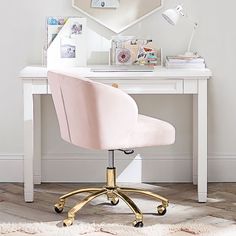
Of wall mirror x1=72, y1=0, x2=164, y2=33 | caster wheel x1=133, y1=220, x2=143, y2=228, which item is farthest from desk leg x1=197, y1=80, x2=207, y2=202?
wall mirror x1=72, y1=0, x2=164, y2=33

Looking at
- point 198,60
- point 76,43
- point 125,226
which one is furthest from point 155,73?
point 125,226

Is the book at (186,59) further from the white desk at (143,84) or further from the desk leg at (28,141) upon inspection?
the desk leg at (28,141)

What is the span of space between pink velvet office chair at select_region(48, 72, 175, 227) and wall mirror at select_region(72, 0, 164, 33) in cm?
93

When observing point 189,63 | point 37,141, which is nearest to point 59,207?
point 37,141

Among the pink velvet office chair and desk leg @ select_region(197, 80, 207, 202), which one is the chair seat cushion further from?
desk leg @ select_region(197, 80, 207, 202)

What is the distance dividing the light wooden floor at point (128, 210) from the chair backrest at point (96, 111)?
460 mm

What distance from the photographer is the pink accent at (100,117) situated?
3.75 m

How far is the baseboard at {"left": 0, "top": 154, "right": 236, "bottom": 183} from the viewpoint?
4891 millimetres

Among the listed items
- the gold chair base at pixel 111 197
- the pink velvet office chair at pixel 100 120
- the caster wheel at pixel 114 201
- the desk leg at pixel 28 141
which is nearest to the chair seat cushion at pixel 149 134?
the pink velvet office chair at pixel 100 120

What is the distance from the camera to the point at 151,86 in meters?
4.27

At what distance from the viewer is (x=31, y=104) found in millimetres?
4297

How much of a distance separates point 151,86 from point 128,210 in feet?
2.44

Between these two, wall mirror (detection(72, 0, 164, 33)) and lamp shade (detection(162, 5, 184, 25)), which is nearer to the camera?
lamp shade (detection(162, 5, 184, 25))

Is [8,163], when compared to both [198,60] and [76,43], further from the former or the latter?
[198,60]
